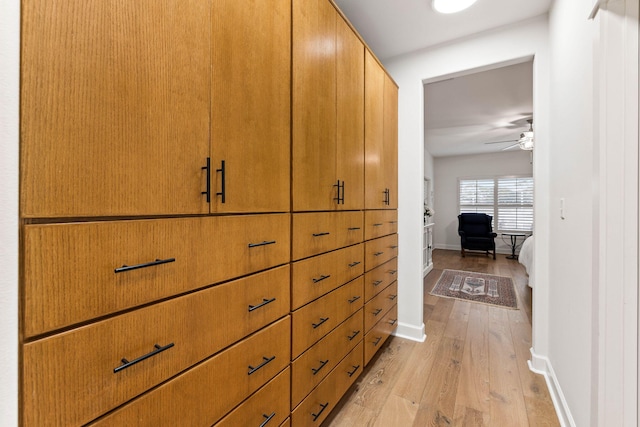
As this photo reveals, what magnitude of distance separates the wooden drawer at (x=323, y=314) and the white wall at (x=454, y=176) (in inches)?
254

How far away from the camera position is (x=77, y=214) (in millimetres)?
574

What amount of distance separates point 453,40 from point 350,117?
1.40m

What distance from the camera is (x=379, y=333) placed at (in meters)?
2.08

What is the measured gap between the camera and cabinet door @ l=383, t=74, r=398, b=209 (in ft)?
7.16

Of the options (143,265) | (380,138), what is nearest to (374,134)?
(380,138)

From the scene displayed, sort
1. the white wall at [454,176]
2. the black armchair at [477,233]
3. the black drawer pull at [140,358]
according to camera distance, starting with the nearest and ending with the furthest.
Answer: the black drawer pull at [140,358] → the black armchair at [477,233] → the white wall at [454,176]

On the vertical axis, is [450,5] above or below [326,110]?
above

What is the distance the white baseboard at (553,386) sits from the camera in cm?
144

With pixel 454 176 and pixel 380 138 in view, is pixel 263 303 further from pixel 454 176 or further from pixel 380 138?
pixel 454 176

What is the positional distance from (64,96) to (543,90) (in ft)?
8.70

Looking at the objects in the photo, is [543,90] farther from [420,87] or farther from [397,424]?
[397,424]

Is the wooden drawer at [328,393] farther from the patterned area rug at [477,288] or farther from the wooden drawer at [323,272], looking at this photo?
the patterned area rug at [477,288]

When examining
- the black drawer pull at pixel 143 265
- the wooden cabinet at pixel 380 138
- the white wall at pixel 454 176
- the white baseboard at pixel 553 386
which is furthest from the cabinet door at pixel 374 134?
the white wall at pixel 454 176

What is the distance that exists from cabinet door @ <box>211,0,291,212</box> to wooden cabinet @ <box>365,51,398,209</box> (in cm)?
88
